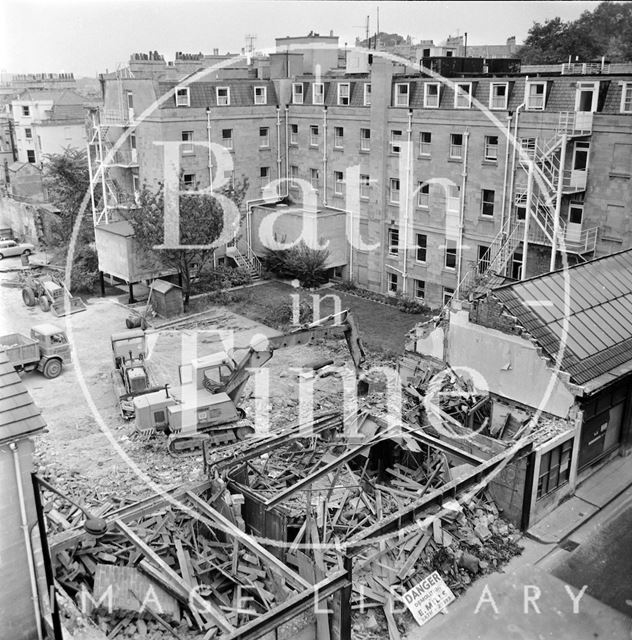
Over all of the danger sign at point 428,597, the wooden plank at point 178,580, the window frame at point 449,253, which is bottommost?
the danger sign at point 428,597

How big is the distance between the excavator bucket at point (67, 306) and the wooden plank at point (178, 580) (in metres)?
24.2

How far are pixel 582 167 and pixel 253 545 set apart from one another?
82.0ft

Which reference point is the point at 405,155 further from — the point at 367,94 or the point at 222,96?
the point at 222,96

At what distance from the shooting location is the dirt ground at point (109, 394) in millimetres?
22191

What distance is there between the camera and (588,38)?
2665 inches

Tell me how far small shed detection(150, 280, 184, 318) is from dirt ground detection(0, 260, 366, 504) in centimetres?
143

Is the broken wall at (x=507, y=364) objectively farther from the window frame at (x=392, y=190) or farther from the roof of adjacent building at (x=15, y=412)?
the window frame at (x=392, y=190)

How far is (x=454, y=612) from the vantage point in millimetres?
16797

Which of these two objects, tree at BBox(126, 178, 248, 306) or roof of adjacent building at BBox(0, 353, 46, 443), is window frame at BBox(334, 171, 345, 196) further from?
roof of adjacent building at BBox(0, 353, 46, 443)

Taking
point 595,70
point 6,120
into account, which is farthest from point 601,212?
point 6,120

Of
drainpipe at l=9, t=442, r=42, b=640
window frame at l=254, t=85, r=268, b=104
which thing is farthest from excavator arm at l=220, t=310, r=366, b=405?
window frame at l=254, t=85, r=268, b=104

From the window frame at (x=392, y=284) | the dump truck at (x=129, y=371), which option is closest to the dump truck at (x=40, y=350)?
the dump truck at (x=129, y=371)

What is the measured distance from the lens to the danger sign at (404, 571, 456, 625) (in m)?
16.5

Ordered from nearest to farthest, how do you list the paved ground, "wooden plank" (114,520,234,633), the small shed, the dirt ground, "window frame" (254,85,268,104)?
1. "wooden plank" (114,520,234,633)
2. the paved ground
3. the dirt ground
4. the small shed
5. "window frame" (254,85,268,104)
